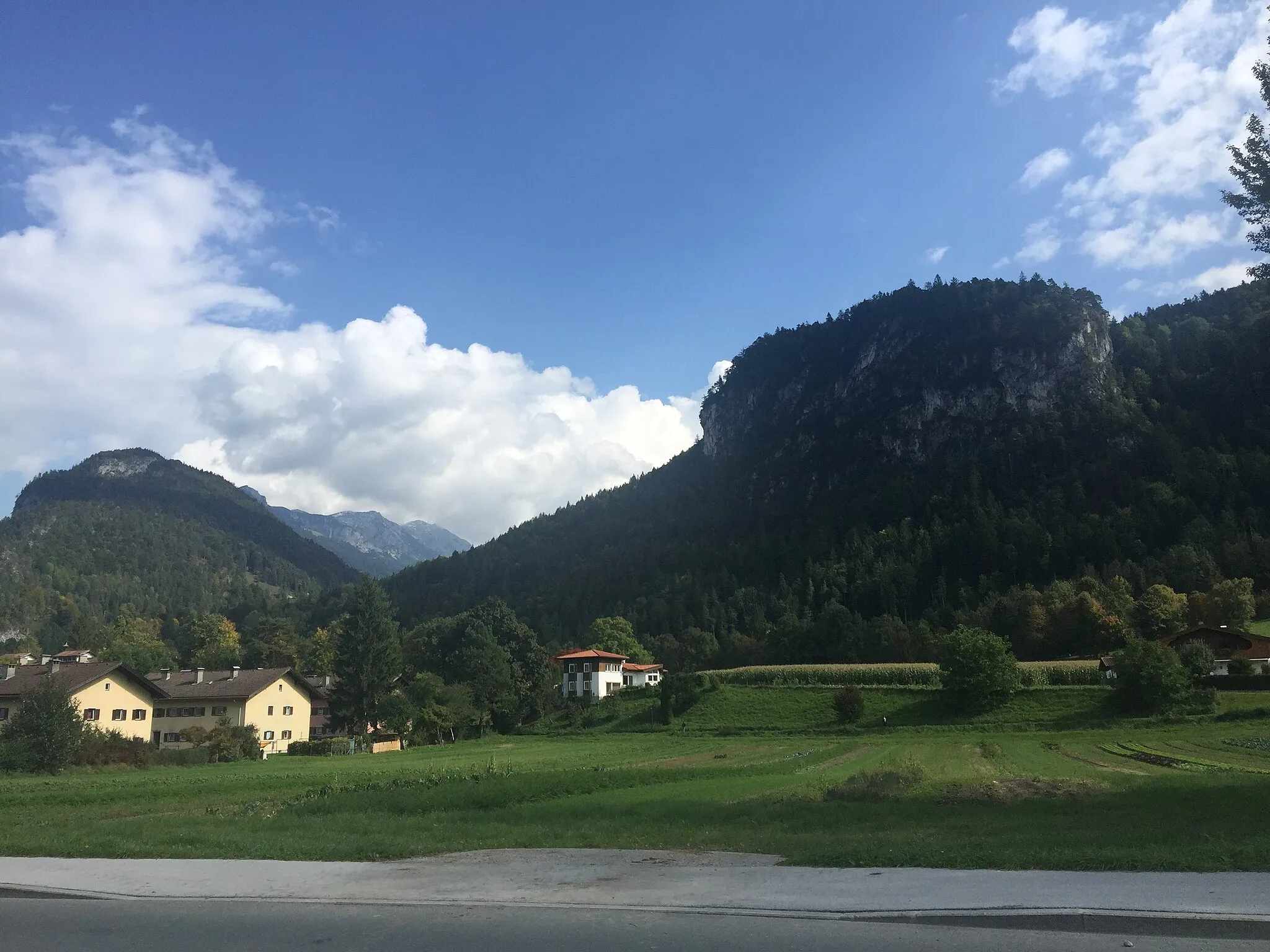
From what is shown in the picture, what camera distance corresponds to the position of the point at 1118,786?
1010 inches

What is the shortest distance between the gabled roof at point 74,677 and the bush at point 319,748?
1306 centimetres

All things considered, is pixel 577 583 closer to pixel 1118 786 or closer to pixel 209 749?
pixel 209 749

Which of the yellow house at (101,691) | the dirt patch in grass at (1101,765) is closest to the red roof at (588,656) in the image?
the yellow house at (101,691)

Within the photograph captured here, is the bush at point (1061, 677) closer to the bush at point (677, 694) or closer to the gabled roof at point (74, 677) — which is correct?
the bush at point (677, 694)

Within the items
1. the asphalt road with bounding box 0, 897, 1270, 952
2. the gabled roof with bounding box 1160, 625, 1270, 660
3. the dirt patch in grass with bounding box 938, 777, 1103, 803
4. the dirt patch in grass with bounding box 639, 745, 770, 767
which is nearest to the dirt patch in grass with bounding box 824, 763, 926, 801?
the dirt patch in grass with bounding box 938, 777, 1103, 803

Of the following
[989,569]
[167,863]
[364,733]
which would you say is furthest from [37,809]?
[989,569]

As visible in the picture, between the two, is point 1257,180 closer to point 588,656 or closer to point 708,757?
point 708,757

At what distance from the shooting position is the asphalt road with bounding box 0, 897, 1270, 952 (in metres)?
8.23

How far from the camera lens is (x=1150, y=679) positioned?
208 feet

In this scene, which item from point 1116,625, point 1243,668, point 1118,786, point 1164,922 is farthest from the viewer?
point 1116,625

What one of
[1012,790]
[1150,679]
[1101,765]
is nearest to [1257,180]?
[1012,790]

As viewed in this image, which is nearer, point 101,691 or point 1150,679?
point 1150,679

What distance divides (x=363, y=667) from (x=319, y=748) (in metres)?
14.5

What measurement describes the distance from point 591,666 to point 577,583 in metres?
82.2
